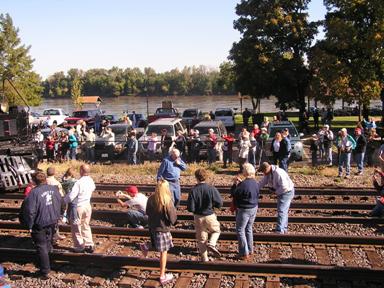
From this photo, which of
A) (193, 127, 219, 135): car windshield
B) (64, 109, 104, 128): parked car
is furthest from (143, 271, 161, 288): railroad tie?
(64, 109, 104, 128): parked car

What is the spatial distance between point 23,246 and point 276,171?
5171 mm

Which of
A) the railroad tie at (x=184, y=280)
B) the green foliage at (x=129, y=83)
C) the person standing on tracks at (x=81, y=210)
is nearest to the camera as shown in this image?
the railroad tie at (x=184, y=280)

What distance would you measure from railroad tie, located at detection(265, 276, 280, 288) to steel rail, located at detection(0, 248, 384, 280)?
0.12 metres

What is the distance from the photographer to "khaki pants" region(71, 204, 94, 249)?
→ 8617 millimetres

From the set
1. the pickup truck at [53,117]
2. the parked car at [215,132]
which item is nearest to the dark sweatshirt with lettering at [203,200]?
the parked car at [215,132]

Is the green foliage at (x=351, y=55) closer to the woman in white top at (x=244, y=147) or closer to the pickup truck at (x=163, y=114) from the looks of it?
the pickup truck at (x=163, y=114)

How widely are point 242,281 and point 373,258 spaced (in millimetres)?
2434

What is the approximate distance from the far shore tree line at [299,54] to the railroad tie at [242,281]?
70.0 ft

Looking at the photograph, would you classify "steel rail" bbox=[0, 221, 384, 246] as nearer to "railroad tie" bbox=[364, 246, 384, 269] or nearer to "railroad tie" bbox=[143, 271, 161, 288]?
"railroad tie" bbox=[364, 246, 384, 269]

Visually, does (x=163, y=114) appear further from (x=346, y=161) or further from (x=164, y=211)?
(x=164, y=211)

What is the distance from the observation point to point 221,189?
13.4 m

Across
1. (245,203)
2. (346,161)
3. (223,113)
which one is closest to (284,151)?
(346,161)

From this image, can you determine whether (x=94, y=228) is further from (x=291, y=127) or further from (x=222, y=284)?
(x=291, y=127)

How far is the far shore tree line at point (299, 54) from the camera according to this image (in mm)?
28188
